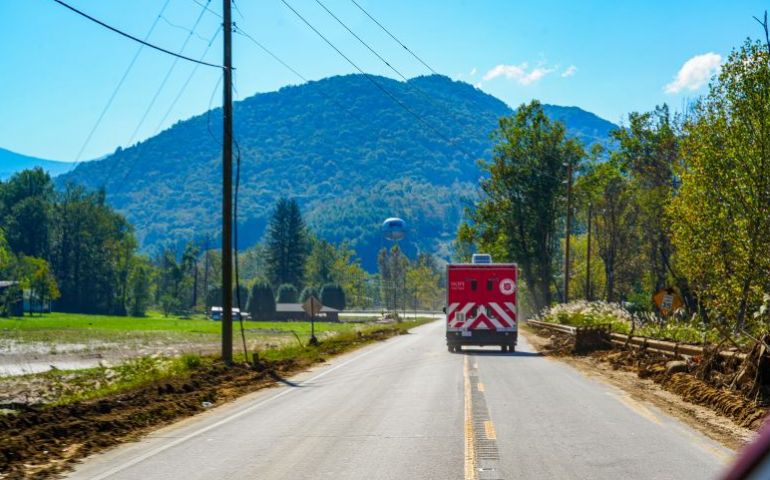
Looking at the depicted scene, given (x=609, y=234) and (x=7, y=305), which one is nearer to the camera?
(x=609, y=234)

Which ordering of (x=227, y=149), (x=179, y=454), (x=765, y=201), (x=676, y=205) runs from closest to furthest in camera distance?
1. (x=179, y=454)
2. (x=227, y=149)
3. (x=765, y=201)
4. (x=676, y=205)

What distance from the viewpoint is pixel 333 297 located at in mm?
156000

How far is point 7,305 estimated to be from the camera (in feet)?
310

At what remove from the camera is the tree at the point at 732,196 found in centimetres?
3328

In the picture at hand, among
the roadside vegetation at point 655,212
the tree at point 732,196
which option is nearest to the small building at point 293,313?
the roadside vegetation at point 655,212

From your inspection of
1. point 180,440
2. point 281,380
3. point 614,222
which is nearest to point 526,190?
point 614,222

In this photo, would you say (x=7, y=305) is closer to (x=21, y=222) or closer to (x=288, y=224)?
(x=21, y=222)

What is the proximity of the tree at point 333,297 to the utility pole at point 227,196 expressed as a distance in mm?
129857

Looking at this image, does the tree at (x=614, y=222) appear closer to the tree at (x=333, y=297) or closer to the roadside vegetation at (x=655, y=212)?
the roadside vegetation at (x=655, y=212)

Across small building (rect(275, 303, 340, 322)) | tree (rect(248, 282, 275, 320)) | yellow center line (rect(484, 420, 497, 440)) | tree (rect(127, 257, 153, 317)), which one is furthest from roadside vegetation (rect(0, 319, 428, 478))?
tree (rect(127, 257, 153, 317))

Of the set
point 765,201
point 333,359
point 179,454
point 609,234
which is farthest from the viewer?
point 609,234

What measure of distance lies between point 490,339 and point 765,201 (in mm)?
12975

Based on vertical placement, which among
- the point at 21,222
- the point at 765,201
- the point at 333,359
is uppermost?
the point at 21,222

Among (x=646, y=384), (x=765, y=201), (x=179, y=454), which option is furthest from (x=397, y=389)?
(x=765, y=201)
